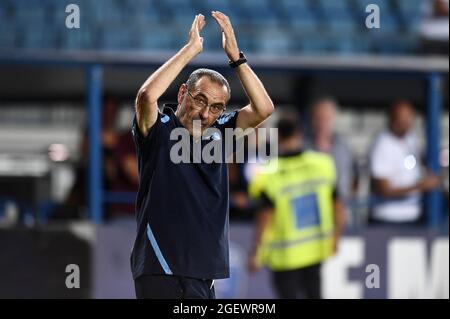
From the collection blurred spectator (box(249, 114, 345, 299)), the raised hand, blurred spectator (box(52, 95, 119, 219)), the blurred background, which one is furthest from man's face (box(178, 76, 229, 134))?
blurred spectator (box(52, 95, 119, 219))

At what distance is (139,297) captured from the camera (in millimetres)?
5156

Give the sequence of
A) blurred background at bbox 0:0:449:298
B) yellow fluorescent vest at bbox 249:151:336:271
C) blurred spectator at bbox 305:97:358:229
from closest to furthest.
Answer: yellow fluorescent vest at bbox 249:151:336:271 < blurred background at bbox 0:0:449:298 < blurred spectator at bbox 305:97:358:229

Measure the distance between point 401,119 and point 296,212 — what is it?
58.8 inches

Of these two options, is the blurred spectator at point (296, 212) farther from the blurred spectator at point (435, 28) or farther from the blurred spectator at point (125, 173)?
the blurred spectator at point (435, 28)

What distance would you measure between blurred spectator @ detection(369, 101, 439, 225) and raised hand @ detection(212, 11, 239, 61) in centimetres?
532

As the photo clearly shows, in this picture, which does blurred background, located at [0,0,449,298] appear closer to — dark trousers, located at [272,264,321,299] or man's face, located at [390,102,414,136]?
man's face, located at [390,102,414,136]

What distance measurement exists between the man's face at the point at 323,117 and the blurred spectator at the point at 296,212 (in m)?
0.66

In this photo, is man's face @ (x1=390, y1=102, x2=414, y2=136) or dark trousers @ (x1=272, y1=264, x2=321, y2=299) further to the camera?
man's face @ (x1=390, y1=102, x2=414, y2=136)

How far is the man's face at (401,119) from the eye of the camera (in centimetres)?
1017

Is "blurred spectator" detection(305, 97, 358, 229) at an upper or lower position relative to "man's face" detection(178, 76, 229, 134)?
upper

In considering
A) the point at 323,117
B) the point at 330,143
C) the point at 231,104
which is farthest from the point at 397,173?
the point at 231,104

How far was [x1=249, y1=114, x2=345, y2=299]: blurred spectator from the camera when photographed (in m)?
9.18

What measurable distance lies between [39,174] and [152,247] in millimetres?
6226
